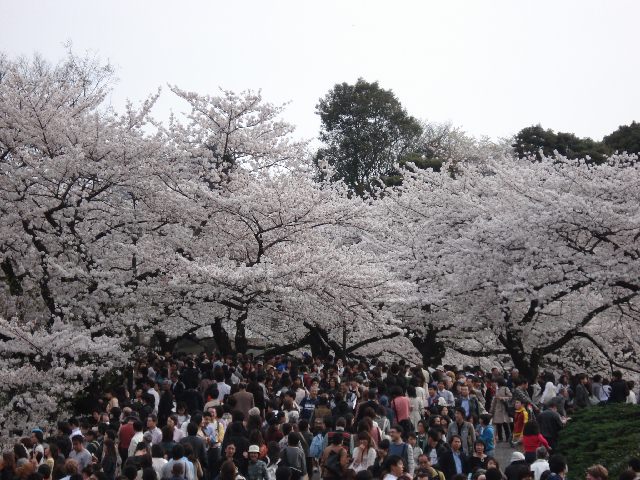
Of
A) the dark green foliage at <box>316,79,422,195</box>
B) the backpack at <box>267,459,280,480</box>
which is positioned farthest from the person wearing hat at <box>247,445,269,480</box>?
the dark green foliage at <box>316,79,422,195</box>

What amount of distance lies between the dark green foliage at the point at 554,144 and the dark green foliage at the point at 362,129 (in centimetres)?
768

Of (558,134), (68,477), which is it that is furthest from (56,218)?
(558,134)

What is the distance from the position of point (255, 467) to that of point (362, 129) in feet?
130

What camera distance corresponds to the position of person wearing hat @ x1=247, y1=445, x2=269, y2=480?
9047mm

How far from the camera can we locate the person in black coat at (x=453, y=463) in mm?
9622

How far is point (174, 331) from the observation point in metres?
20.0

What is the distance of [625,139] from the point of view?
39.0 m

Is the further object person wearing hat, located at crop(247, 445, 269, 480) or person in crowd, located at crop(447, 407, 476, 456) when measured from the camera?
person in crowd, located at crop(447, 407, 476, 456)

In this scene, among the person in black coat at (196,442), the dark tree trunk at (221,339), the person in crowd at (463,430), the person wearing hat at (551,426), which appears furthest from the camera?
the dark tree trunk at (221,339)

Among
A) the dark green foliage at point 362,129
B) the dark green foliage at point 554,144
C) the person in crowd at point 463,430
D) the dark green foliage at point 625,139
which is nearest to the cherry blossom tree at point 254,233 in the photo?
the person in crowd at point 463,430

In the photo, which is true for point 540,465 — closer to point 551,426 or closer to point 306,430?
point 306,430

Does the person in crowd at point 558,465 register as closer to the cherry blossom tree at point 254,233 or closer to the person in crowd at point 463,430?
the person in crowd at point 463,430

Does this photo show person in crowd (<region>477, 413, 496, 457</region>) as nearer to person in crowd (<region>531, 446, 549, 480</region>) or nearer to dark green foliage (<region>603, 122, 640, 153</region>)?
person in crowd (<region>531, 446, 549, 480</region>)

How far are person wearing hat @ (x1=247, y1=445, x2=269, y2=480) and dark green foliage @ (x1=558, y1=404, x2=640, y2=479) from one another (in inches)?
164
